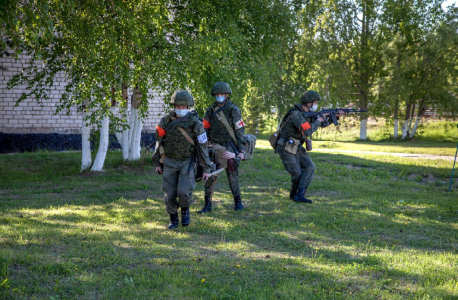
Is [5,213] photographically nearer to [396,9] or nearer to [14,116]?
[14,116]

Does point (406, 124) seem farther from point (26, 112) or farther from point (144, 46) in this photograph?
point (144, 46)

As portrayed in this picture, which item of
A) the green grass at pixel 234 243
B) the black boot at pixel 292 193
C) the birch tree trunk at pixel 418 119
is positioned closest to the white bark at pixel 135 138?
the green grass at pixel 234 243

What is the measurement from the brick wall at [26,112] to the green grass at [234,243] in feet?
25.1

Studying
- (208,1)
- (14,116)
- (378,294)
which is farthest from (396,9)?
(378,294)

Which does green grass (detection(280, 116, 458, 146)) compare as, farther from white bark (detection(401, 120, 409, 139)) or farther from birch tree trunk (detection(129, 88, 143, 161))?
birch tree trunk (detection(129, 88, 143, 161))

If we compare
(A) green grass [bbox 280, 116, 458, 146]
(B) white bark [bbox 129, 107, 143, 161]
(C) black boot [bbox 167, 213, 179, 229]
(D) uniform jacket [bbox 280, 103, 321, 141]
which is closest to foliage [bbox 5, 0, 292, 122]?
(B) white bark [bbox 129, 107, 143, 161]

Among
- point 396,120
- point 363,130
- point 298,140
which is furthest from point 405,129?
point 298,140

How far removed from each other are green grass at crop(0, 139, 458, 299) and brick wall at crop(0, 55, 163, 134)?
765 centimetres

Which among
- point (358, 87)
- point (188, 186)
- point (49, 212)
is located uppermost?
point (358, 87)

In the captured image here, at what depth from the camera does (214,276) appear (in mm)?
4930

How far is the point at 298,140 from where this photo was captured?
30.1ft

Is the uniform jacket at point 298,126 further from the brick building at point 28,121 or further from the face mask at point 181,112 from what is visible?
the brick building at point 28,121

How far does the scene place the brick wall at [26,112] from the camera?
18.7 metres

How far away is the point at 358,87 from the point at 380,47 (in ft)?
9.64
